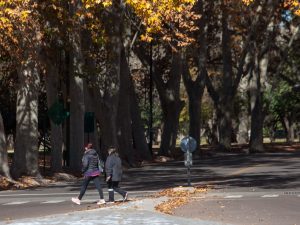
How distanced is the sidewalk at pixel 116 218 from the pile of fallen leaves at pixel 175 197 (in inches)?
13.4

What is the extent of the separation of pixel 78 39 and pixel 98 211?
16.7 meters

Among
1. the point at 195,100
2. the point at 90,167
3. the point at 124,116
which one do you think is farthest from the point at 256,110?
the point at 90,167

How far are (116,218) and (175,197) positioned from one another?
19.1ft

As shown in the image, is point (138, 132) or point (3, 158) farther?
point (138, 132)

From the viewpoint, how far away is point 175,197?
2177 centimetres

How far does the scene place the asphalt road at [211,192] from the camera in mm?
19156

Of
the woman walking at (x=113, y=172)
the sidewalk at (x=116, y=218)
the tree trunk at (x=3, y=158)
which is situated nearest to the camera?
the sidewalk at (x=116, y=218)

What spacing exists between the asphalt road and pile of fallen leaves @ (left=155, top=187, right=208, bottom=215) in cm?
50

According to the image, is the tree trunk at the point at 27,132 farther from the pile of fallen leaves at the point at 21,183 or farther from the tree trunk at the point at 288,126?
the tree trunk at the point at 288,126

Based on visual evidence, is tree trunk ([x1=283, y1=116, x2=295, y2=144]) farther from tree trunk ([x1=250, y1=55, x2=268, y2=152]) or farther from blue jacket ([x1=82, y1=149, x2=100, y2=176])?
blue jacket ([x1=82, y1=149, x2=100, y2=176])

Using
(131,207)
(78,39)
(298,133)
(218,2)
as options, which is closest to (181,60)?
(218,2)

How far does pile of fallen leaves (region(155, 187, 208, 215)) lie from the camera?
1847 cm

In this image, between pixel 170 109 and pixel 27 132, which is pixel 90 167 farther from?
pixel 170 109

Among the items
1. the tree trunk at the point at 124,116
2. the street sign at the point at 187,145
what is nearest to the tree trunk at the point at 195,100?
the tree trunk at the point at 124,116
